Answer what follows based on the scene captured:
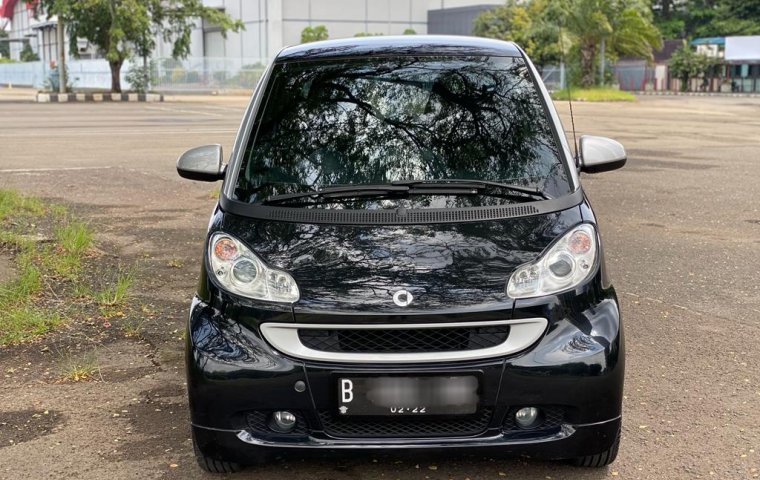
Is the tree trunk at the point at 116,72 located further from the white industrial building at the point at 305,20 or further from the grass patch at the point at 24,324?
the grass patch at the point at 24,324

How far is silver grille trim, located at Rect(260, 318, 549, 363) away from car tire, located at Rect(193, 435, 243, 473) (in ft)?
1.79

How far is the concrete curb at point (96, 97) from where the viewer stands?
124 feet

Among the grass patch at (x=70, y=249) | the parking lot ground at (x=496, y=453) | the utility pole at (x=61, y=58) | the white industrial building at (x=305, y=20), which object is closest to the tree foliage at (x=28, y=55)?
the white industrial building at (x=305, y=20)

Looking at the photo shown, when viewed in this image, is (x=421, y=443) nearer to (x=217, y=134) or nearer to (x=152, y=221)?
(x=152, y=221)

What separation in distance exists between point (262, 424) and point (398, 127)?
57.4 inches

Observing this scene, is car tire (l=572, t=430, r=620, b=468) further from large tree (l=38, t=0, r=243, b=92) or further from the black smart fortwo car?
large tree (l=38, t=0, r=243, b=92)

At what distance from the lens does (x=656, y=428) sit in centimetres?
375

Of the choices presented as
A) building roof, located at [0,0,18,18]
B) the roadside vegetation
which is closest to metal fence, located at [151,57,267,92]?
the roadside vegetation

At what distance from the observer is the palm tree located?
1603 inches

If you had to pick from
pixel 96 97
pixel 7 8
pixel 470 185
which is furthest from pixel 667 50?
pixel 470 185

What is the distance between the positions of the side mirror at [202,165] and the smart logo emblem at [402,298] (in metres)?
Answer: 1.46

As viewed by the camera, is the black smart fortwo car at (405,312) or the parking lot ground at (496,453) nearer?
the black smart fortwo car at (405,312)

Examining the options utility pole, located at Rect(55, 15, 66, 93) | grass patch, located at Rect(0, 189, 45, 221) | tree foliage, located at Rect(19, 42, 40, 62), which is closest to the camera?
grass patch, located at Rect(0, 189, 45, 221)

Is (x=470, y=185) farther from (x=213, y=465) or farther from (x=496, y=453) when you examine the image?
(x=213, y=465)
